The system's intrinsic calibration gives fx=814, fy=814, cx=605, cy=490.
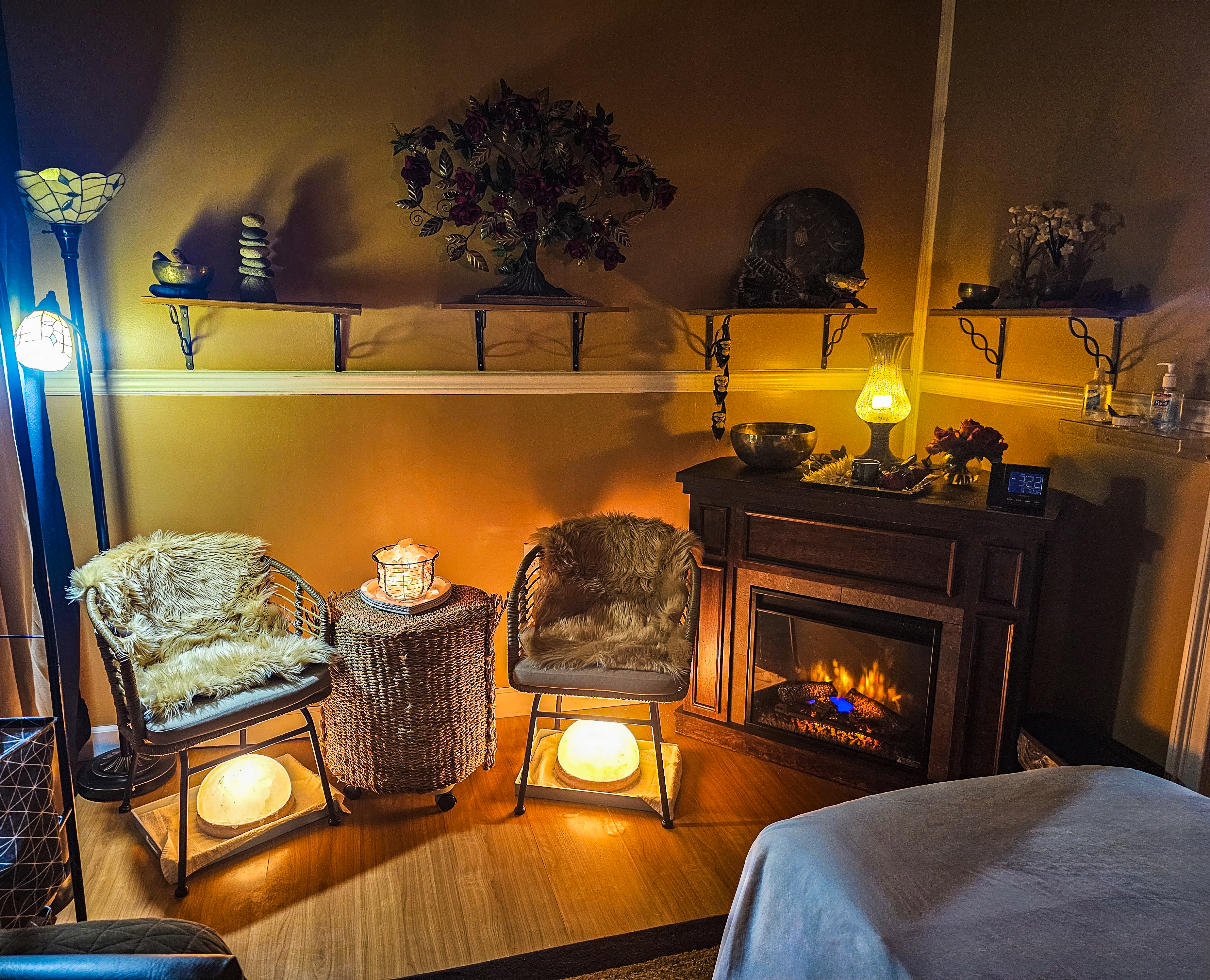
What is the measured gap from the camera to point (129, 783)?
241cm

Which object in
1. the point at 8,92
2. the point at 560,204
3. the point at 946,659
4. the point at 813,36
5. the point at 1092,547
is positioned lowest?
the point at 946,659

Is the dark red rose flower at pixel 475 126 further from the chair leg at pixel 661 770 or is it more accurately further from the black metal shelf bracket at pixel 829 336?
the chair leg at pixel 661 770

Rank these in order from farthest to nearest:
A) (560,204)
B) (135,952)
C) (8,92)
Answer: (560,204) → (8,92) → (135,952)

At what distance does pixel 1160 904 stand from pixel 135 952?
1.57 m

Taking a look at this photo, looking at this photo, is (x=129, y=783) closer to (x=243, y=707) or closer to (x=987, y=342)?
(x=243, y=707)

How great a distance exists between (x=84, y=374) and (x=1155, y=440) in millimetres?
3089

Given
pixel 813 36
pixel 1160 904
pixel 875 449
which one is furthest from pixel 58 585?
pixel 813 36

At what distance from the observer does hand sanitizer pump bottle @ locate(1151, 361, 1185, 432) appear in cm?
220

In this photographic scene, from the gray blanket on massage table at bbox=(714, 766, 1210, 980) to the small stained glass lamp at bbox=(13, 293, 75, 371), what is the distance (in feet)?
7.15

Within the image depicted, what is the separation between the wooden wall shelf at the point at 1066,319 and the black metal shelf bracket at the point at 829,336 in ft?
1.14

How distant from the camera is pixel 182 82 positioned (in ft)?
8.21

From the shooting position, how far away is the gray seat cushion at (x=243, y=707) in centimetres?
211

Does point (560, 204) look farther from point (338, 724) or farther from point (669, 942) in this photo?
point (669, 942)

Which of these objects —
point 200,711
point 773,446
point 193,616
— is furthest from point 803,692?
point 193,616
